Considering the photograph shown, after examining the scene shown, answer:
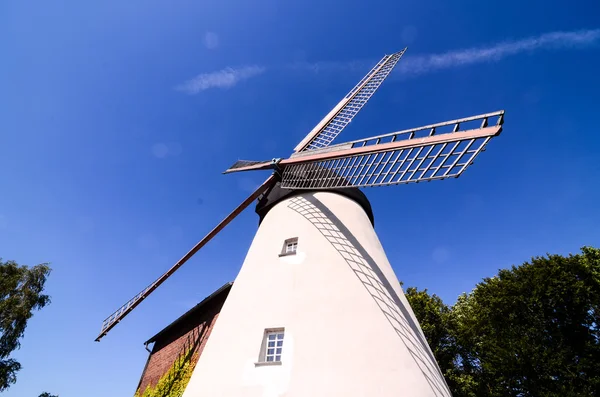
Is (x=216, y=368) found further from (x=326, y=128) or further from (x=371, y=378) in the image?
(x=326, y=128)

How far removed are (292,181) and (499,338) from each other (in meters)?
13.8

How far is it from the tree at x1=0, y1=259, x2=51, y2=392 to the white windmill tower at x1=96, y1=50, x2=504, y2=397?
14949 mm

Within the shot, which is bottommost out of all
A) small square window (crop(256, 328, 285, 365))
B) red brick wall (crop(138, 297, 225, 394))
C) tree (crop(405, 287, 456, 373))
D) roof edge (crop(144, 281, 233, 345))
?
small square window (crop(256, 328, 285, 365))

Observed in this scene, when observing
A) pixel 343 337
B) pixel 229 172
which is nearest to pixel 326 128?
pixel 229 172

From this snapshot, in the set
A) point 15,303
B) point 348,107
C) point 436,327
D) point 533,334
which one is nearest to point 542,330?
point 533,334

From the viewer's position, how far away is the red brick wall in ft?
35.7

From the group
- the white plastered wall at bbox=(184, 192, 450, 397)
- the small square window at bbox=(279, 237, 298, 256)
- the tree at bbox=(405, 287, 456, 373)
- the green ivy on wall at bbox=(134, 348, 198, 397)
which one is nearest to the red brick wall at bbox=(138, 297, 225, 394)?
the green ivy on wall at bbox=(134, 348, 198, 397)

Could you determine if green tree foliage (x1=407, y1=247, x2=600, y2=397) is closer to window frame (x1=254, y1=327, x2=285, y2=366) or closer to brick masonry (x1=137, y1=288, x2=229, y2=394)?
window frame (x1=254, y1=327, x2=285, y2=366)

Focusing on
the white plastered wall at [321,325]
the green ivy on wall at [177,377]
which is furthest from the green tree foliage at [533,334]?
the green ivy on wall at [177,377]

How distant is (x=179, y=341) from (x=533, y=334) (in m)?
16.0

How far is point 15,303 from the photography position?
49.4ft

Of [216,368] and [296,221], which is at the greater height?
[296,221]

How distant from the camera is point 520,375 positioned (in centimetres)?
1319

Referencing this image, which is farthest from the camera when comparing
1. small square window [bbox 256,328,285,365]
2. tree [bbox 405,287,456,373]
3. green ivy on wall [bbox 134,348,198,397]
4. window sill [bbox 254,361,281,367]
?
tree [bbox 405,287,456,373]
